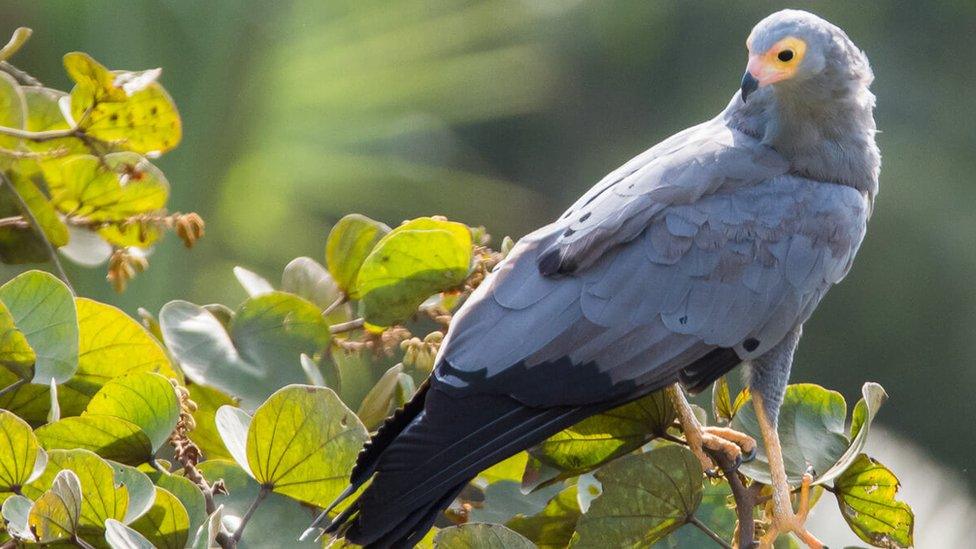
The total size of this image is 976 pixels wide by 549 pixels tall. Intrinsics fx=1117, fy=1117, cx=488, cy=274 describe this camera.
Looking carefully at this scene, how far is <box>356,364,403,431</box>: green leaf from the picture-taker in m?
1.34

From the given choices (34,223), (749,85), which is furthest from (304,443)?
(749,85)

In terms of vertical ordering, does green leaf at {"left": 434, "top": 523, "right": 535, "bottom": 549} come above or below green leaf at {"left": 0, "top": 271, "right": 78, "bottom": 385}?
below

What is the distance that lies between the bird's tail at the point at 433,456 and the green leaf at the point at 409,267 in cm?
12

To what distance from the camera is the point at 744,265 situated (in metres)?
1.59

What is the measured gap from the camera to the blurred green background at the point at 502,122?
12.2ft

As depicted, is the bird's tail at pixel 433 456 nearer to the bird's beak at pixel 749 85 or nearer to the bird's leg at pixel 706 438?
the bird's leg at pixel 706 438

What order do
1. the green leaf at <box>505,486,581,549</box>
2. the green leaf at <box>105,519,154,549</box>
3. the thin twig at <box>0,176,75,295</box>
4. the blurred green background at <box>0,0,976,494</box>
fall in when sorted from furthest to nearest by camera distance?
the blurred green background at <box>0,0,976,494</box>, the thin twig at <box>0,176,75,295</box>, the green leaf at <box>505,486,581,549</box>, the green leaf at <box>105,519,154,549</box>

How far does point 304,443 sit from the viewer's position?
3.67 ft

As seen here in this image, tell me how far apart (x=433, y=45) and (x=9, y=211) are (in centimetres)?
293

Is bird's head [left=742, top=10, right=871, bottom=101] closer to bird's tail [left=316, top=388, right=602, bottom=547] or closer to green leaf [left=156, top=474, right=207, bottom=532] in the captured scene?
bird's tail [left=316, top=388, right=602, bottom=547]

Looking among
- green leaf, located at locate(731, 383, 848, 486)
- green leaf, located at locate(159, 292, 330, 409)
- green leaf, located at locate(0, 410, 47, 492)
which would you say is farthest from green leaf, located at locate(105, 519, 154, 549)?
green leaf, located at locate(731, 383, 848, 486)

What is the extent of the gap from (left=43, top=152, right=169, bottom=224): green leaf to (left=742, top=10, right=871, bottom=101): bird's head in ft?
2.88

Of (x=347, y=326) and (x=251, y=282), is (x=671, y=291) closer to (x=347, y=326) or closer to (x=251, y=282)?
(x=347, y=326)

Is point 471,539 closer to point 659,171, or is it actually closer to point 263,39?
point 659,171
